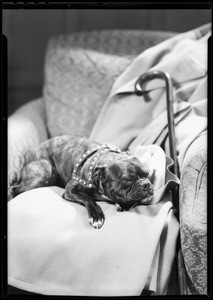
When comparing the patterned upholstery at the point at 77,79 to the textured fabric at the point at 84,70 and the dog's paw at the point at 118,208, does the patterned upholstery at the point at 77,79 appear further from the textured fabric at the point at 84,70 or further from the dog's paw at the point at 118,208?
the dog's paw at the point at 118,208

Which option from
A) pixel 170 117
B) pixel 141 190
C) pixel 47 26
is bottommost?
pixel 141 190

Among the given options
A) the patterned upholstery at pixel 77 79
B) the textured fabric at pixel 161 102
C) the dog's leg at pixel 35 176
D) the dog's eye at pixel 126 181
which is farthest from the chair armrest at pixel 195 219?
the patterned upholstery at pixel 77 79

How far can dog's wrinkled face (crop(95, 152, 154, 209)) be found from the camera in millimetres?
887

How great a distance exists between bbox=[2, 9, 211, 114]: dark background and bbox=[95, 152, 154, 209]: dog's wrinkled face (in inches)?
14.2

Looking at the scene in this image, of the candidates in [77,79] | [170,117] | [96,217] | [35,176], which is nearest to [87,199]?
[96,217]

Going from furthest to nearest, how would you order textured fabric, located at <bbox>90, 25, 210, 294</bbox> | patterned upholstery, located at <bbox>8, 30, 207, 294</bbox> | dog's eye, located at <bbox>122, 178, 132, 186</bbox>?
1. patterned upholstery, located at <bbox>8, 30, 207, 294</bbox>
2. textured fabric, located at <bbox>90, 25, 210, 294</bbox>
3. dog's eye, located at <bbox>122, 178, 132, 186</bbox>

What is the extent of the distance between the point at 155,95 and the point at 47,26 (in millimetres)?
387

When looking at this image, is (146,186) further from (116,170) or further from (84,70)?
(84,70)

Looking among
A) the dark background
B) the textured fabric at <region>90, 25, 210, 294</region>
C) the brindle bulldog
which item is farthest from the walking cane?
the dark background

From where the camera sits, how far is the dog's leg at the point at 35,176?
988 mm

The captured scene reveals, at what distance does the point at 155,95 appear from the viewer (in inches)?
45.8

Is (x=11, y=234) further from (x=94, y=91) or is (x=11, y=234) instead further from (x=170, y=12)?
(x=170, y=12)

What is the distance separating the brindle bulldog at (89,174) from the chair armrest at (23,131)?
23 millimetres

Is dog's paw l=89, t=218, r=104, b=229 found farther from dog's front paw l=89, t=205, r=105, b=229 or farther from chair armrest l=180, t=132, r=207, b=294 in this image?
chair armrest l=180, t=132, r=207, b=294
